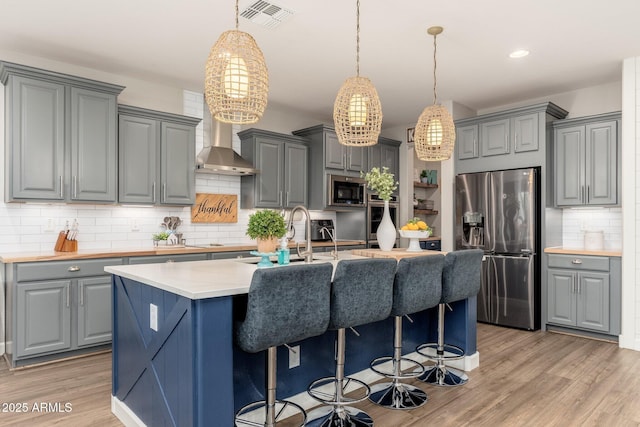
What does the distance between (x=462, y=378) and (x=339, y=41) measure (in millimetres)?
2948

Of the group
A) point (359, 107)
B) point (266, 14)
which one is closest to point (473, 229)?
point (359, 107)

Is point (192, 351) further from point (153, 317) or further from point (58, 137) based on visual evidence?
point (58, 137)

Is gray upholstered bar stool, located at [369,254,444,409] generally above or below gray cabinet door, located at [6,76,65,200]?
below

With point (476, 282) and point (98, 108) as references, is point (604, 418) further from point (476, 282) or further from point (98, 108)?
point (98, 108)

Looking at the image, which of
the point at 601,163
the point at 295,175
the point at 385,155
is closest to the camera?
the point at 601,163

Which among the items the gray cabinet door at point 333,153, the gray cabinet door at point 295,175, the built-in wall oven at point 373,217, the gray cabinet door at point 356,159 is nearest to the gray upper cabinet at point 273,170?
the gray cabinet door at point 295,175

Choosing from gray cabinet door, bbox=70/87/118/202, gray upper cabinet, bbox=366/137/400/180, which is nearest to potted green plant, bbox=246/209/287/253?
gray cabinet door, bbox=70/87/118/202

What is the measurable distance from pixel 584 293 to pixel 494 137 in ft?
6.57

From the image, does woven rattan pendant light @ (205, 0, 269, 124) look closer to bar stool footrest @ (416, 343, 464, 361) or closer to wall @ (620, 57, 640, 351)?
bar stool footrest @ (416, 343, 464, 361)

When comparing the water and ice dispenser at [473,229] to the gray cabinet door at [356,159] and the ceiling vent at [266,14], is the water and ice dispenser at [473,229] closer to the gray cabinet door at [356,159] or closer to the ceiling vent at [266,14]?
the gray cabinet door at [356,159]

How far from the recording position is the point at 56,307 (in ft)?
11.6

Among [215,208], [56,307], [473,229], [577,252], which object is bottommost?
[56,307]

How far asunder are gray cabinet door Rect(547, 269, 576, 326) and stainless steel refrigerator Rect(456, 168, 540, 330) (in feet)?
0.40

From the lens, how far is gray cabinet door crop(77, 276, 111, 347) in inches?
145
